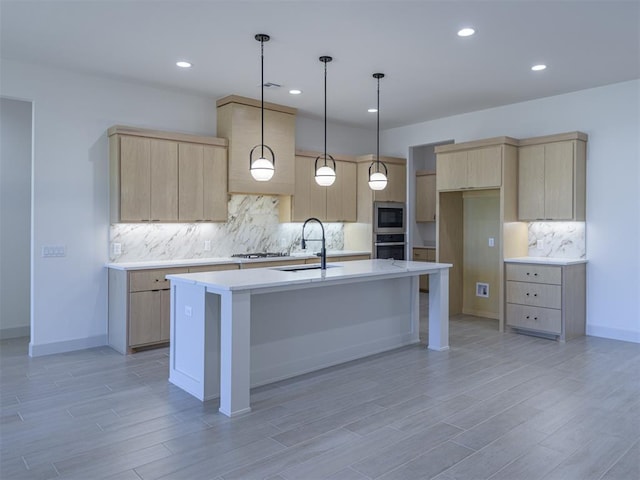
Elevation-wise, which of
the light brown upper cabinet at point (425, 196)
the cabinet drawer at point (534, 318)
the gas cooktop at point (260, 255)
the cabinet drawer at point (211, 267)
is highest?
the light brown upper cabinet at point (425, 196)

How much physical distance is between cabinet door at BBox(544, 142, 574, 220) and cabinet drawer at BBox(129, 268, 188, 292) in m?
4.53

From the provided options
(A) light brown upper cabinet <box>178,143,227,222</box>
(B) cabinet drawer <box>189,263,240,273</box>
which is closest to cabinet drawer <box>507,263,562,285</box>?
(B) cabinet drawer <box>189,263,240,273</box>

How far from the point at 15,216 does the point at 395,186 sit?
5.54 meters

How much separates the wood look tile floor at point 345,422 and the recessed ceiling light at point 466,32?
304 centimetres

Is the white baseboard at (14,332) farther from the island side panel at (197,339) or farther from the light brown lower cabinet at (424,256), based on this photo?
the light brown lower cabinet at (424,256)

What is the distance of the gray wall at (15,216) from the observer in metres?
5.77

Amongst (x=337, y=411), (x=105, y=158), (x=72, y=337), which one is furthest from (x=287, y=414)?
(x=105, y=158)

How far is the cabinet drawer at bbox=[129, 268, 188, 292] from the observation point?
4895mm

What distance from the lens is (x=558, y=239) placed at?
6031mm

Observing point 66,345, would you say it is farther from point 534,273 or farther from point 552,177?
point 552,177

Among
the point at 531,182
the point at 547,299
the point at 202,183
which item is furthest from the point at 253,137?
the point at 547,299

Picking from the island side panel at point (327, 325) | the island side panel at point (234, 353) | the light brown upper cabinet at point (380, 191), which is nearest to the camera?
the island side panel at point (234, 353)

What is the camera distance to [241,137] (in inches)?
236

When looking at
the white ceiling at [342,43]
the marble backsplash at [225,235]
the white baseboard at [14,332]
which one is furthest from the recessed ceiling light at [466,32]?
the white baseboard at [14,332]
